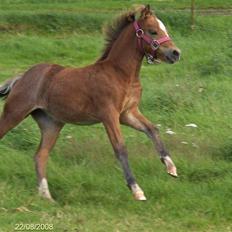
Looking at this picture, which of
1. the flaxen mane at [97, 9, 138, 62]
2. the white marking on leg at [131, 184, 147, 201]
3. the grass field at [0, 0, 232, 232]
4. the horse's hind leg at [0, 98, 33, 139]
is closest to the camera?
the grass field at [0, 0, 232, 232]

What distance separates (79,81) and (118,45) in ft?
1.77

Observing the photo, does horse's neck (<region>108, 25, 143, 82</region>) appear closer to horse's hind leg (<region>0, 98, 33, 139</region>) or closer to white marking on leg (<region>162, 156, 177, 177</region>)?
white marking on leg (<region>162, 156, 177, 177</region>)

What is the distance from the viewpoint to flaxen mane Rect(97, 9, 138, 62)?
7.04 meters

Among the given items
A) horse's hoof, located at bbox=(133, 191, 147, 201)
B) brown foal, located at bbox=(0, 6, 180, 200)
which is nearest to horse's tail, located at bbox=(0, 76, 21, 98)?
brown foal, located at bbox=(0, 6, 180, 200)

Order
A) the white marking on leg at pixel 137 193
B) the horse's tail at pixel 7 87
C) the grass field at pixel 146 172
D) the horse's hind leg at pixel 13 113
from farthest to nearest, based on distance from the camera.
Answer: the horse's tail at pixel 7 87 < the horse's hind leg at pixel 13 113 < the white marking on leg at pixel 137 193 < the grass field at pixel 146 172

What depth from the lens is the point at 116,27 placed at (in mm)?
7109

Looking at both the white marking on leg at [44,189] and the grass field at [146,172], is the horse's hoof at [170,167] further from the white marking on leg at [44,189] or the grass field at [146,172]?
the white marking on leg at [44,189]

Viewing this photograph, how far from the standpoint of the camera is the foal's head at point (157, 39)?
670 cm

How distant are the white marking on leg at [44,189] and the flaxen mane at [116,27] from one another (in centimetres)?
149

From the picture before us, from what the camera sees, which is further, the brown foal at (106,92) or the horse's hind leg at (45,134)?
the horse's hind leg at (45,134)

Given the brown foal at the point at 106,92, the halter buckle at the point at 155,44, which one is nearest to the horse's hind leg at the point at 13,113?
the brown foal at the point at 106,92

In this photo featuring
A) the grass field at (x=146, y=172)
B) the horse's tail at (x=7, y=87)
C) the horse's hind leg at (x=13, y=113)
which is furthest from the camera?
the horse's tail at (x=7, y=87)

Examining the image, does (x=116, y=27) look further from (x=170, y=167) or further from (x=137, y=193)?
(x=137, y=193)

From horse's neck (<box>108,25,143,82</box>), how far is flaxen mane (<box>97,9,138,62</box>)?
10 centimetres
